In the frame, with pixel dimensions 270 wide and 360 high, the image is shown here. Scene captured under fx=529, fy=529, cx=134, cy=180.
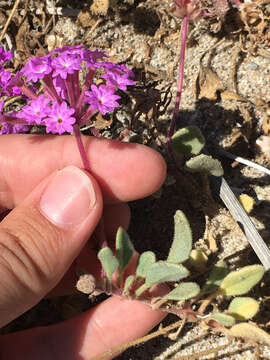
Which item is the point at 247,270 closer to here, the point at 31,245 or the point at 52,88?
the point at 31,245

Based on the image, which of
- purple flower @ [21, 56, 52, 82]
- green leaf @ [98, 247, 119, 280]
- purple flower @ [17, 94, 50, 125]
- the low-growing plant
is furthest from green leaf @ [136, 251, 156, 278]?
purple flower @ [21, 56, 52, 82]

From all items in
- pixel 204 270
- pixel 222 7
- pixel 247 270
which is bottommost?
pixel 204 270

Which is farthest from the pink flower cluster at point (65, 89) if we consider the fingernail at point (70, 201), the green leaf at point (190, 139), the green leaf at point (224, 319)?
the green leaf at point (224, 319)

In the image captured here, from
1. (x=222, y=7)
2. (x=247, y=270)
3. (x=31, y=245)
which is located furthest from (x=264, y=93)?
(x=31, y=245)

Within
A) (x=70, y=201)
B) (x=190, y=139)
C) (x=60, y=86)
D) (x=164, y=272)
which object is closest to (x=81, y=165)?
(x=70, y=201)

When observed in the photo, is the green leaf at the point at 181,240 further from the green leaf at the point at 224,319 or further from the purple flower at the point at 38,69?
the purple flower at the point at 38,69

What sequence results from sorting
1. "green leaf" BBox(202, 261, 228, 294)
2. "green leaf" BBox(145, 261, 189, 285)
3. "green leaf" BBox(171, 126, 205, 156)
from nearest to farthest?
"green leaf" BBox(145, 261, 189, 285) < "green leaf" BBox(202, 261, 228, 294) < "green leaf" BBox(171, 126, 205, 156)

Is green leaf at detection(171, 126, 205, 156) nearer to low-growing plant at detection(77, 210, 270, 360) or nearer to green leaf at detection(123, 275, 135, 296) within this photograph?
low-growing plant at detection(77, 210, 270, 360)
